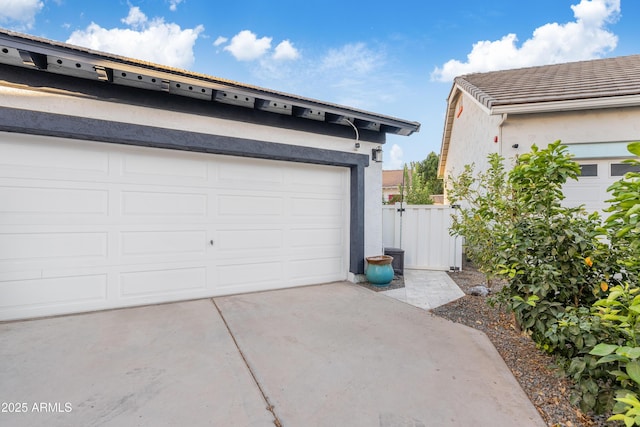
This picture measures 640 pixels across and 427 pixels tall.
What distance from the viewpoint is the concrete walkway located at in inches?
→ 191

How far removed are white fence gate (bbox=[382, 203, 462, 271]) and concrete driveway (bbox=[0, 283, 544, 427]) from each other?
331 centimetres

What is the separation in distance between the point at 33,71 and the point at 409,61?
9948 millimetres

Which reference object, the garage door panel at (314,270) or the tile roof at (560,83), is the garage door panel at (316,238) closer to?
the garage door panel at (314,270)

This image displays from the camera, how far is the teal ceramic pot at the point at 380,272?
560cm

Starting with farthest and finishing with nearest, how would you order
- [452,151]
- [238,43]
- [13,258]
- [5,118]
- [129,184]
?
1. [452,151]
2. [238,43]
3. [129,184]
4. [13,258]
5. [5,118]

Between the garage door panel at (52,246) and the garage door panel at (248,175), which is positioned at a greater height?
the garage door panel at (248,175)

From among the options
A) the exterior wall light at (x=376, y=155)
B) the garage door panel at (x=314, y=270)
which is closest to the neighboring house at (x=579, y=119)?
the exterior wall light at (x=376, y=155)

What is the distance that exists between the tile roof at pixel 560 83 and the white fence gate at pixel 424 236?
2741 millimetres

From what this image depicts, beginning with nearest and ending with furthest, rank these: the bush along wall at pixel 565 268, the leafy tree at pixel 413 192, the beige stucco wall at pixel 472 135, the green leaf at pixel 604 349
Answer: the green leaf at pixel 604 349, the bush along wall at pixel 565 268, the beige stucco wall at pixel 472 135, the leafy tree at pixel 413 192

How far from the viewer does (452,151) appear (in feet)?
40.8

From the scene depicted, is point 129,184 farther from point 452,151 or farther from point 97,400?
point 452,151

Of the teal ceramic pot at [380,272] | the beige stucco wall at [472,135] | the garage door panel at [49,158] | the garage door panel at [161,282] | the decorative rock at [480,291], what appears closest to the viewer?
the garage door panel at [49,158]

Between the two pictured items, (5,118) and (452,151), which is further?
(452,151)

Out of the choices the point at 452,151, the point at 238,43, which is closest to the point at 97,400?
the point at 238,43
